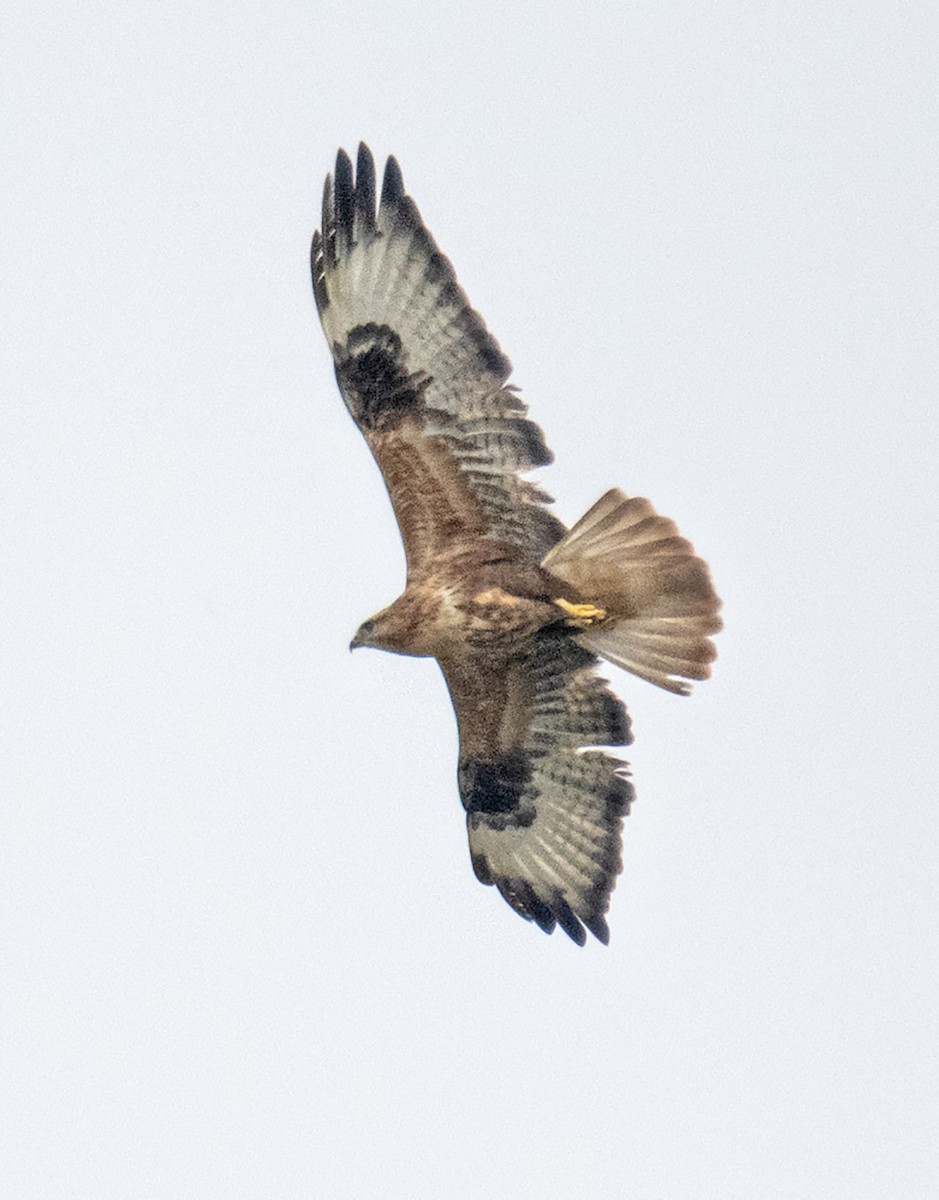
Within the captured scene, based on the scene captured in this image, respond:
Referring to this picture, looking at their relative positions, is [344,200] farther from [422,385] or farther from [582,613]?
[582,613]

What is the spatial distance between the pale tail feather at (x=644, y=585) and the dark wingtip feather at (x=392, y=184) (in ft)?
5.43

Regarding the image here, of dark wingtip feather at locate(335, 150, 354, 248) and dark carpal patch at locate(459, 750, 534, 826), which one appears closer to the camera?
dark wingtip feather at locate(335, 150, 354, 248)

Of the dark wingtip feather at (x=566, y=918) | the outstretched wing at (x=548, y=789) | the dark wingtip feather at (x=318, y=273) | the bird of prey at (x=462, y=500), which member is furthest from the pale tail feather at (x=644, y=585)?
the dark wingtip feather at (x=318, y=273)

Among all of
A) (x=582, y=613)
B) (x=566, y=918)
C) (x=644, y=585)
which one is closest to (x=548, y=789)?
(x=566, y=918)

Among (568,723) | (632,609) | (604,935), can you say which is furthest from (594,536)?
(604,935)

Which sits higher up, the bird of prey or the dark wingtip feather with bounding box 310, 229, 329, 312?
the dark wingtip feather with bounding box 310, 229, 329, 312

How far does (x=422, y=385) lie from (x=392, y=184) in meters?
0.92

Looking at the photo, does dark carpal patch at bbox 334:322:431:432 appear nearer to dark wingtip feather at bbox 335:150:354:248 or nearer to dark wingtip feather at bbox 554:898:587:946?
dark wingtip feather at bbox 335:150:354:248

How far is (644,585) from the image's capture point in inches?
447

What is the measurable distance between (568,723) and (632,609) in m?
0.89

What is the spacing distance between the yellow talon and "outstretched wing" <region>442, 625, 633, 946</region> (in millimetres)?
489

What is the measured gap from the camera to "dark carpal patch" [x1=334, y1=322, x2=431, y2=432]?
11344mm

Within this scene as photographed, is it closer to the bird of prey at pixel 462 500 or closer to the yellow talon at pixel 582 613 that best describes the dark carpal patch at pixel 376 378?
the bird of prey at pixel 462 500

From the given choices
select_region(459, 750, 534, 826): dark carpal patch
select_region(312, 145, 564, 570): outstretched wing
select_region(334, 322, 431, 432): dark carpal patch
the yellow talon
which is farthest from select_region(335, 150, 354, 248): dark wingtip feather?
select_region(459, 750, 534, 826): dark carpal patch
